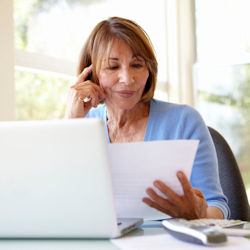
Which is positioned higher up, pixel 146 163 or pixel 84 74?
pixel 84 74

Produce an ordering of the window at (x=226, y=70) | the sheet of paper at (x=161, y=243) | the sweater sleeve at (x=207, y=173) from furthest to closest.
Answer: the window at (x=226, y=70) < the sweater sleeve at (x=207, y=173) < the sheet of paper at (x=161, y=243)

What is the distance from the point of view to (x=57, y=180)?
84 cm

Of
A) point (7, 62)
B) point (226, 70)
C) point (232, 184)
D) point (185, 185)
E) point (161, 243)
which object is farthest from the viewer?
point (226, 70)

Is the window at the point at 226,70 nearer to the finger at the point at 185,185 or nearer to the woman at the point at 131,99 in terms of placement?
the woman at the point at 131,99

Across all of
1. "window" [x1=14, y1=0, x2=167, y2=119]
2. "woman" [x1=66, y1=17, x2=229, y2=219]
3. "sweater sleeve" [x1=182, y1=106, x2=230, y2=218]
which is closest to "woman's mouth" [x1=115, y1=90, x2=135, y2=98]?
"woman" [x1=66, y1=17, x2=229, y2=219]

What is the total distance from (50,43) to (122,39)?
1.27 metres

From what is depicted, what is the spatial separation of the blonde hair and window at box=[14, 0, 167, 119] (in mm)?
715

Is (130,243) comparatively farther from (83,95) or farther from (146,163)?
(83,95)

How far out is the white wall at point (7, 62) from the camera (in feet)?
6.58

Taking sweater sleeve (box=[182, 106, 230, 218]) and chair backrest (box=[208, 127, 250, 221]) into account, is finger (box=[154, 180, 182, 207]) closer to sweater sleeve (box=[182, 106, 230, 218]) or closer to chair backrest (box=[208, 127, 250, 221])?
sweater sleeve (box=[182, 106, 230, 218])

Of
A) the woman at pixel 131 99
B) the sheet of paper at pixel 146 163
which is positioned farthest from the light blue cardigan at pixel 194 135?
the sheet of paper at pixel 146 163

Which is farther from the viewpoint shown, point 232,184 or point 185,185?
point 232,184

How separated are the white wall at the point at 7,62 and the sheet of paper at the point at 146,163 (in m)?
1.20

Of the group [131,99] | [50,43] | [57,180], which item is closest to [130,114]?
[131,99]
